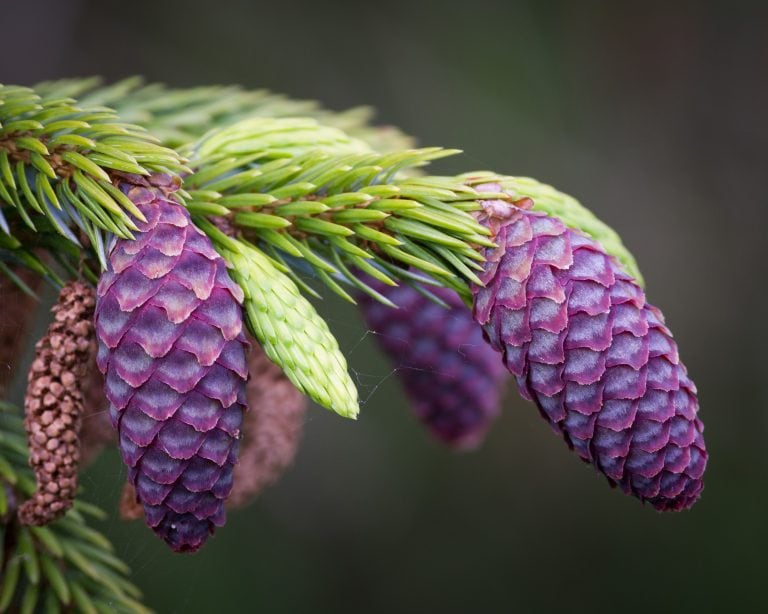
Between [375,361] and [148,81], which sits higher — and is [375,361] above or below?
below

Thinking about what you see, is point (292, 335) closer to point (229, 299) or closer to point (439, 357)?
point (229, 299)

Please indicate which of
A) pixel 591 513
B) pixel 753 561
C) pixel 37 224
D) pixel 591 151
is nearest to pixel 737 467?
pixel 753 561

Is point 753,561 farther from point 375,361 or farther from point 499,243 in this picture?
point 499,243

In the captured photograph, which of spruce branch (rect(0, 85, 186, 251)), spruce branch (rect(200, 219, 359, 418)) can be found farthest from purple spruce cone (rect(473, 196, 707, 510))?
spruce branch (rect(0, 85, 186, 251))

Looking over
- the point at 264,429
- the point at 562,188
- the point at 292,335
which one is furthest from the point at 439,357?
the point at 562,188

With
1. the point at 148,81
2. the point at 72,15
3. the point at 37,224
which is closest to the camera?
the point at 37,224

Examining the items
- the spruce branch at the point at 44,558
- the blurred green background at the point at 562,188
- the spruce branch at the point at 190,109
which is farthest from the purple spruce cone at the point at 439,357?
the blurred green background at the point at 562,188
